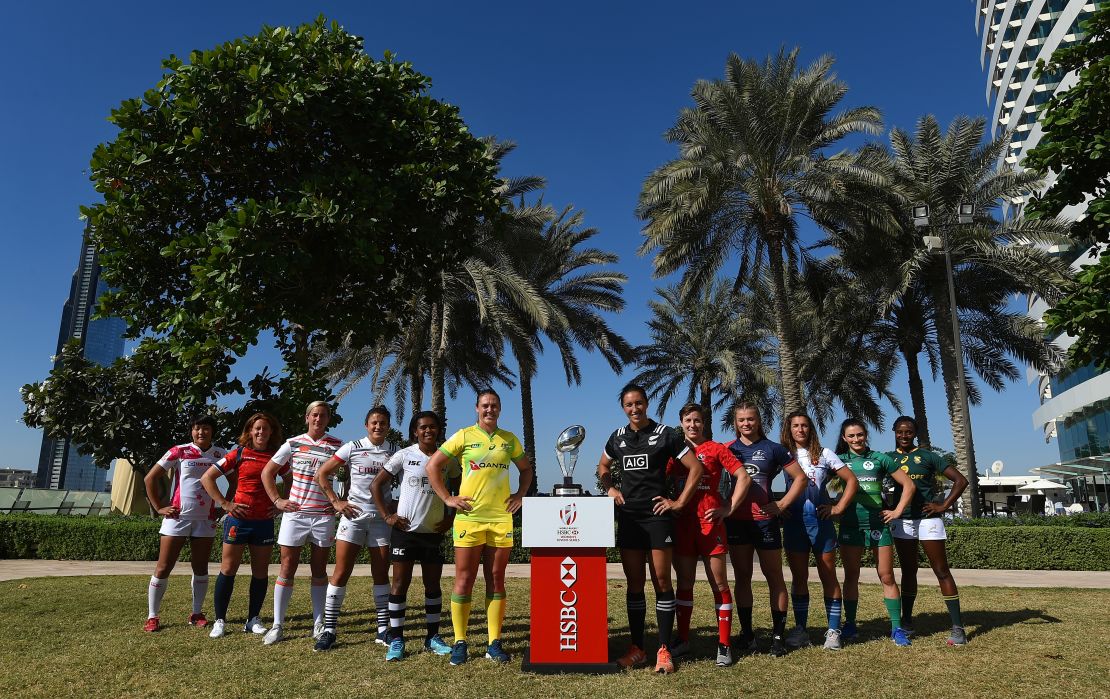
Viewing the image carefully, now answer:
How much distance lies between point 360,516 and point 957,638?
5406 millimetres

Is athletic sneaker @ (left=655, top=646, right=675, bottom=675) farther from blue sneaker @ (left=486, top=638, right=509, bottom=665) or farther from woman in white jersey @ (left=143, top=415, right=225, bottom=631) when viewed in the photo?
woman in white jersey @ (left=143, top=415, right=225, bottom=631)

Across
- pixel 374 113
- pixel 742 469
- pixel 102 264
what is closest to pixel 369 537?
pixel 742 469

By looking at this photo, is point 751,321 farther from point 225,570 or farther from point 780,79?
point 225,570

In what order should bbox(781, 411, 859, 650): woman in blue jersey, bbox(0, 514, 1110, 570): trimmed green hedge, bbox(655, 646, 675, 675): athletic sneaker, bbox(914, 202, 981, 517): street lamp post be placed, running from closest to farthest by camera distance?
bbox(655, 646, 675, 675): athletic sneaker → bbox(781, 411, 859, 650): woman in blue jersey → bbox(0, 514, 1110, 570): trimmed green hedge → bbox(914, 202, 981, 517): street lamp post

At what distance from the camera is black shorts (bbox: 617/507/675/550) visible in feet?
17.6

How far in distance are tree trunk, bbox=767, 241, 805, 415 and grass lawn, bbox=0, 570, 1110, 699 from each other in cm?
1206

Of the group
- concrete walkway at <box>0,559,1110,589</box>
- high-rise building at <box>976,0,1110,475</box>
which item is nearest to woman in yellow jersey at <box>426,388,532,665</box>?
concrete walkway at <box>0,559,1110,589</box>

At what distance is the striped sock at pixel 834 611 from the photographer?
596 centimetres

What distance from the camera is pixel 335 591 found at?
234 inches

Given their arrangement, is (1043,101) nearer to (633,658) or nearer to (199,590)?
(633,658)

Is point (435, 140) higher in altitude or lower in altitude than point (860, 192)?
lower

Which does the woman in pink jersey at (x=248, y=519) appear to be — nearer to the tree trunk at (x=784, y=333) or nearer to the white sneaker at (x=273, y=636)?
the white sneaker at (x=273, y=636)

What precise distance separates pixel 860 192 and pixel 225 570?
59.2 feet

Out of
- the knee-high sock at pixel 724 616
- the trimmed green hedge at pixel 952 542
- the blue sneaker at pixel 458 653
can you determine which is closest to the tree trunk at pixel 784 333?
the trimmed green hedge at pixel 952 542
